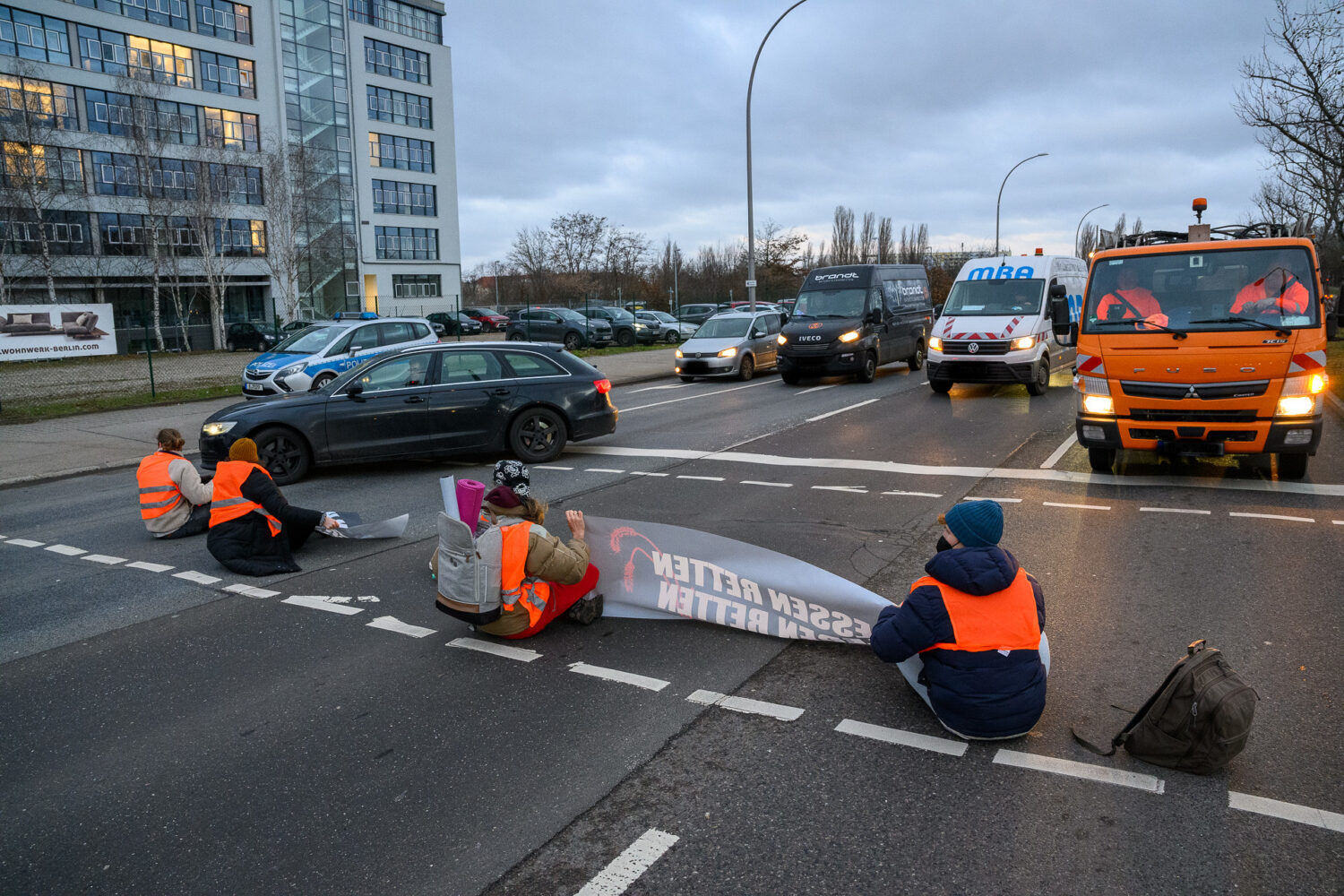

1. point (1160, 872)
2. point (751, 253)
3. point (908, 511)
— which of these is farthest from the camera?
point (751, 253)

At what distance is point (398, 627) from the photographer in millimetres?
5691

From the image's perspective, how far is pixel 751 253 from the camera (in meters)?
28.2

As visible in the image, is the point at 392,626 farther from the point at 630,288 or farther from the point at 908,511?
the point at 630,288

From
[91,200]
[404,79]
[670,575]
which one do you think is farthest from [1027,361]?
[404,79]

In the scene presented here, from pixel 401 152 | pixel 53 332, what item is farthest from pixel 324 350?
pixel 401 152

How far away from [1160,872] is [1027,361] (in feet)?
46.6

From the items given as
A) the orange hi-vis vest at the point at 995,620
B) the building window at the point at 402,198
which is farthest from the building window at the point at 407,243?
the orange hi-vis vest at the point at 995,620

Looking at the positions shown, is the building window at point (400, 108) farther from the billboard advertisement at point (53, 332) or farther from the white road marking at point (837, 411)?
the white road marking at point (837, 411)

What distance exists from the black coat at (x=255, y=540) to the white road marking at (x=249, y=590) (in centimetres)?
22

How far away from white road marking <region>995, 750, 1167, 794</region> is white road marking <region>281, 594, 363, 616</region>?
407 centimetres

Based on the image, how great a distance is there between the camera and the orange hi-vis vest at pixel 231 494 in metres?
6.87

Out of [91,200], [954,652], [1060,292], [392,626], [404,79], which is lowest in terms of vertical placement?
[392,626]

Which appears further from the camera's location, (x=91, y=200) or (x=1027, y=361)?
(x=91, y=200)

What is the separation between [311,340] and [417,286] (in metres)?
42.3
